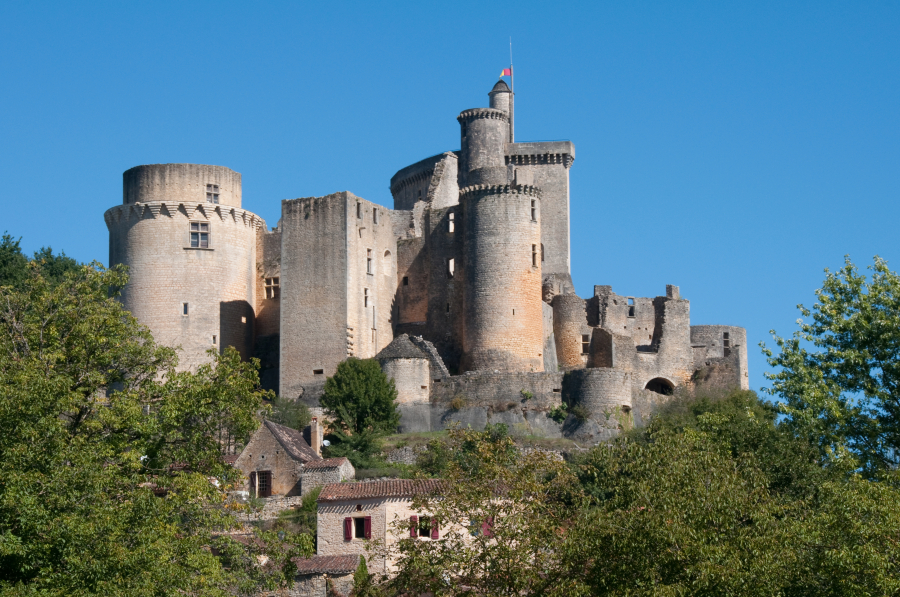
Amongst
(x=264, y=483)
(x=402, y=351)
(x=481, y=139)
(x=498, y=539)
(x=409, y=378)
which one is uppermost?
(x=481, y=139)

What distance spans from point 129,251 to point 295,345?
8864 millimetres

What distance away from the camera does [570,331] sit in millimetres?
66750

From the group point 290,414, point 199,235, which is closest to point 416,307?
point 199,235

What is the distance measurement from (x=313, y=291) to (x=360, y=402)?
754cm

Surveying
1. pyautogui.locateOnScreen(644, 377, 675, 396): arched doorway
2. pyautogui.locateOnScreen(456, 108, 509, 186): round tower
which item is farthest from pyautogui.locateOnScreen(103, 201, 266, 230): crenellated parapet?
pyautogui.locateOnScreen(644, 377, 675, 396): arched doorway

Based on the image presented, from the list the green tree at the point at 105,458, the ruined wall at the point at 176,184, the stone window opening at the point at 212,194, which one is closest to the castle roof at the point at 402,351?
the ruined wall at the point at 176,184

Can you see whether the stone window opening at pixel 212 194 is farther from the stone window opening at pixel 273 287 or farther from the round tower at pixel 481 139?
the round tower at pixel 481 139

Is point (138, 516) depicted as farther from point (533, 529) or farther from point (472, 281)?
point (472, 281)

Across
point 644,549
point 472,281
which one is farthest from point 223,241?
point 644,549

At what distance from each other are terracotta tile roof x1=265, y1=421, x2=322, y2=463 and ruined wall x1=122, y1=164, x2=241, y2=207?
15457 mm

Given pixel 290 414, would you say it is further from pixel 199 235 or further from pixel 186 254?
pixel 199 235

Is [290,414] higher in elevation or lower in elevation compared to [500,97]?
lower

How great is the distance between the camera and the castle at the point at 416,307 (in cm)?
5962

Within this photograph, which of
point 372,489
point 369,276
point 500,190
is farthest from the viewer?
point 369,276
